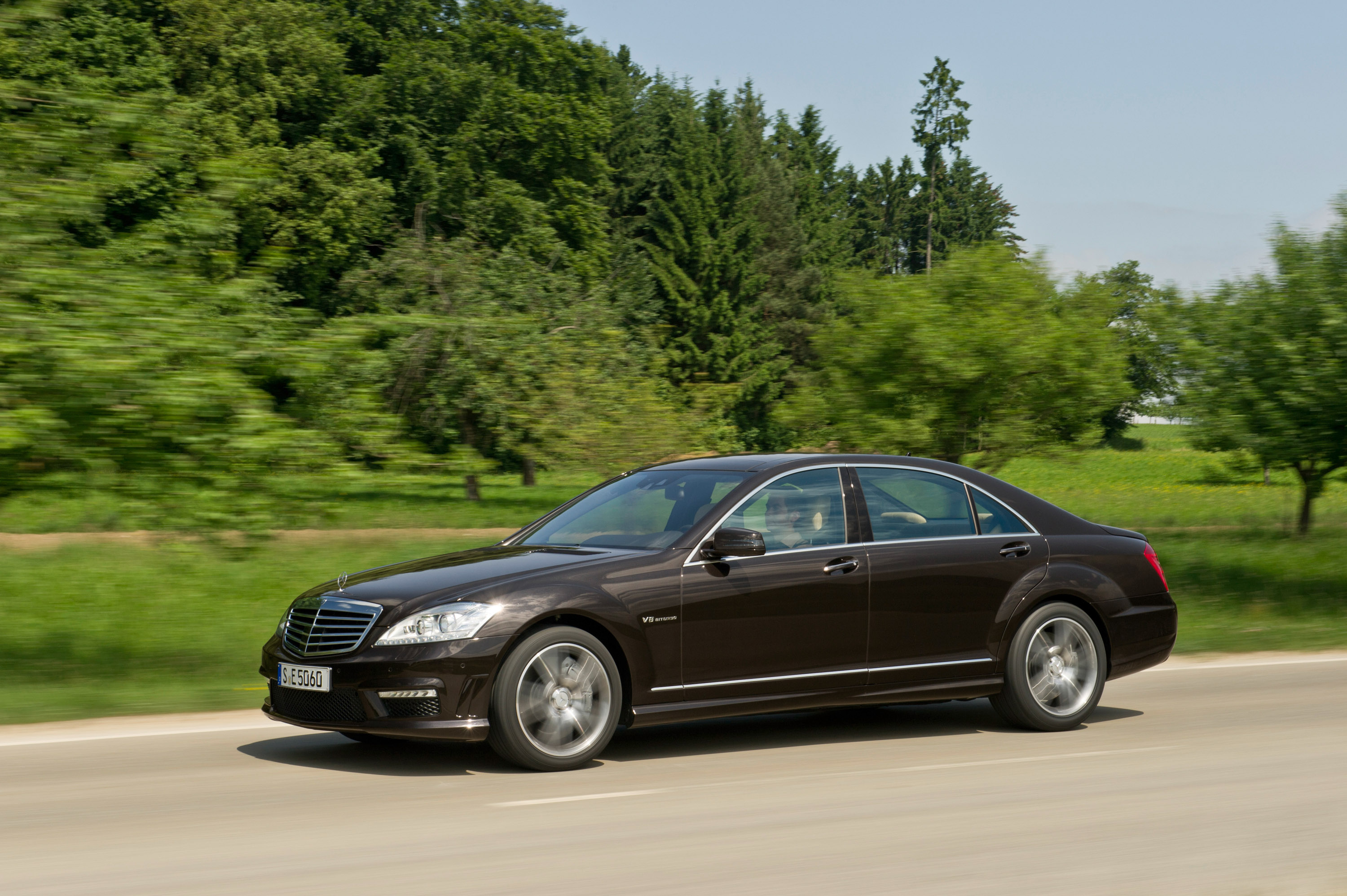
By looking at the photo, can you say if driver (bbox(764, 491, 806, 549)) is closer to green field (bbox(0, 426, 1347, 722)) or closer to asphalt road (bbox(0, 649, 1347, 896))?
asphalt road (bbox(0, 649, 1347, 896))

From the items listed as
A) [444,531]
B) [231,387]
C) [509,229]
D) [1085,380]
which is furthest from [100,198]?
[509,229]

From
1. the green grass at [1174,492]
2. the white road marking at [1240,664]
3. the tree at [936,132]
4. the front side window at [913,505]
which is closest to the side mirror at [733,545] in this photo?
the front side window at [913,505]

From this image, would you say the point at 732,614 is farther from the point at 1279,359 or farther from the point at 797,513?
the point at 1279,359

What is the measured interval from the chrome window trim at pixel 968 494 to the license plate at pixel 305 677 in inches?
126

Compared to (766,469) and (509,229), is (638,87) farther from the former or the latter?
(766,469)

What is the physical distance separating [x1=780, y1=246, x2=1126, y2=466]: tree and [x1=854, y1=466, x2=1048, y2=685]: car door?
9802 millimetres

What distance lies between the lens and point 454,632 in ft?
22.7

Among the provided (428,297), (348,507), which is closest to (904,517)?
(348,507)

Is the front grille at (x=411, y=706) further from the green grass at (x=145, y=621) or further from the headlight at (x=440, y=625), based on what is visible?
the green grass at (x=145, y=621)

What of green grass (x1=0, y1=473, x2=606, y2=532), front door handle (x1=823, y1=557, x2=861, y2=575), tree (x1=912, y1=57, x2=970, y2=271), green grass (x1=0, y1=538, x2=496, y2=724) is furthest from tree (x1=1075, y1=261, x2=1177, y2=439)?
tree (x1=912, y1=57, x2=970, y2=271)

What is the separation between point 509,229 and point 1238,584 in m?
36.6

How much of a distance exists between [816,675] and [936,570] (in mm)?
1008

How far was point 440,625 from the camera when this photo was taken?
273 inches

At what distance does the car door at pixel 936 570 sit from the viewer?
8.12m
